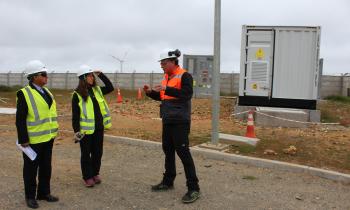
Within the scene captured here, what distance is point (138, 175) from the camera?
7.10m

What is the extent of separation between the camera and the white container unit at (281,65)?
13.9 m

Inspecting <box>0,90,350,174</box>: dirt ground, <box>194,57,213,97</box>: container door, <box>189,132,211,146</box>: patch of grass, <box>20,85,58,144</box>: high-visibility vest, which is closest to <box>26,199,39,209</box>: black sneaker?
<box>20,85,58,144</box>: high-visibility vest

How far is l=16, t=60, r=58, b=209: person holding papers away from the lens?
5359 mm

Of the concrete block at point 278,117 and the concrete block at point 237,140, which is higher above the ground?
the concrete block at point 278,117

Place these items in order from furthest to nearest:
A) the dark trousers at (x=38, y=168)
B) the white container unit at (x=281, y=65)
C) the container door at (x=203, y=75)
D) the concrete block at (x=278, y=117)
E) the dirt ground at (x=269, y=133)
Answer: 1. the container door at (x=203, y=75)
2. the white container unit at (x=281, y=65)
3. the concrete block at (x=278, y=117)
4. the dirt ground at (x=269, y=133)
5. the dark trousers at (x=38, y=168)

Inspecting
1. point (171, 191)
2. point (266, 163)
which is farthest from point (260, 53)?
point (171, 191)

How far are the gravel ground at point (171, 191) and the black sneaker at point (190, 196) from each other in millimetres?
76

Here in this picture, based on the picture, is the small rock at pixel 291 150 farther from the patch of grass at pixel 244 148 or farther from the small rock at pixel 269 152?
the patch of grass at pixel 244 148

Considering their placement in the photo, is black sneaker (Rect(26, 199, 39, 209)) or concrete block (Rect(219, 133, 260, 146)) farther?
concrete block (Rect(219, 133, 260, 146))

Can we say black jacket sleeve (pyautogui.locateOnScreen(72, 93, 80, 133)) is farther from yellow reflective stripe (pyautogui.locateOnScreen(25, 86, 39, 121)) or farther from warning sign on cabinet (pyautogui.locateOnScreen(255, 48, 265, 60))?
warning sign on cabinet (pyautogui.locateOnScreen(255, 48, 265, 60))

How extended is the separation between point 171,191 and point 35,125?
6.72ft

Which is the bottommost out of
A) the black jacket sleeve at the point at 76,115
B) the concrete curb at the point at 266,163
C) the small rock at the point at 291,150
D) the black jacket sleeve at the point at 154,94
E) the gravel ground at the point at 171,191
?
the gravel ground at the point at 171,191

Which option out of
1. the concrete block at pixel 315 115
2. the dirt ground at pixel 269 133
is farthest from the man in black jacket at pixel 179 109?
the concrete block at pixel 315 115

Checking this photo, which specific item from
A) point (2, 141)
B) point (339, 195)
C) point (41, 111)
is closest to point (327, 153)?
point (339, 195)
